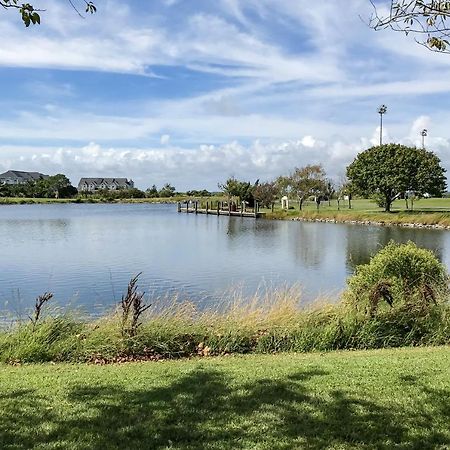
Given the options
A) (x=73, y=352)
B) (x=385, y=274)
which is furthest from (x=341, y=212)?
(x=73, y=352)

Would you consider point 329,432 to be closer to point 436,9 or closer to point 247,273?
point 436,9

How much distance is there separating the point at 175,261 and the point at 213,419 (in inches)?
761

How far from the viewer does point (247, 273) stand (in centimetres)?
2033

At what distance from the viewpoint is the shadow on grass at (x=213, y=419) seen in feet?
12.3

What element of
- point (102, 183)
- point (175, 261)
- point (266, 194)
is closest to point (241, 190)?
point (266, 194)

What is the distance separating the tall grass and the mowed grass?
79cm

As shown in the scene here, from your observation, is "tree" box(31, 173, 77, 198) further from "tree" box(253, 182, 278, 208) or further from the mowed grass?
the mowed grass

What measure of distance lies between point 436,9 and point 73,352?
5782 millimetres

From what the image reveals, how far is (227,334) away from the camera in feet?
24.7

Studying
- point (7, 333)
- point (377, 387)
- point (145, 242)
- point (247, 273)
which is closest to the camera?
point (377, 387)

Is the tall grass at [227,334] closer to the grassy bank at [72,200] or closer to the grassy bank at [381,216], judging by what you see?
the grassy bank at [381,216]

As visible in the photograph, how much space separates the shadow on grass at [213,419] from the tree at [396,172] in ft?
167

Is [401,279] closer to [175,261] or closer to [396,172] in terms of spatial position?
[175,261]

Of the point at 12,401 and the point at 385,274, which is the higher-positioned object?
the point at 385,274
